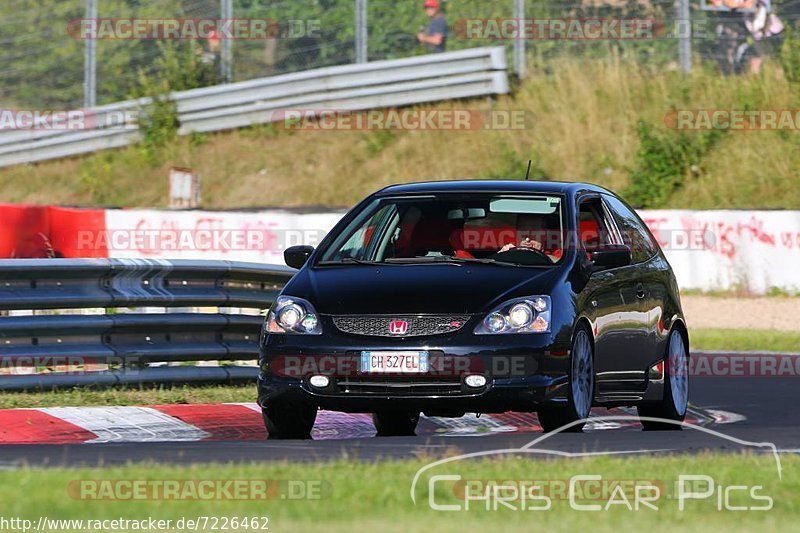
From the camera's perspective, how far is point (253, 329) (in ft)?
40.2

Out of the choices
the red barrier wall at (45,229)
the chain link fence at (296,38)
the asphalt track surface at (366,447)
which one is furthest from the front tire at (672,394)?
the chain link fence at (296,38)

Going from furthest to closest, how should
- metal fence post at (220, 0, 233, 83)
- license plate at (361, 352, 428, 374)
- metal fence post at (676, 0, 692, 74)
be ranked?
metal fence post at (220, 0, 233, 83) < metal fence post at (676, 0, 692, 74) < license plate at (361, 352, 428, 374)

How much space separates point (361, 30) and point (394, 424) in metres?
19.3

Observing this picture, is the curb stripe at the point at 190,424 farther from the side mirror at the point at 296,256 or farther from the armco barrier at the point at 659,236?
the armco barrier at the point at 659,236

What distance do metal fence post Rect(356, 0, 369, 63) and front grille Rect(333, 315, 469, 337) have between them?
2062cm

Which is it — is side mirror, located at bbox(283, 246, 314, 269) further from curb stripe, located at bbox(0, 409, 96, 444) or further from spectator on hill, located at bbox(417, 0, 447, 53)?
spectator on hill, located at bbox(417, 0, 447, 53)

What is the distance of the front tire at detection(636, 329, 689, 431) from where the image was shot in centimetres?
1050

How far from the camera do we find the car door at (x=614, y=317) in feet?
31.8

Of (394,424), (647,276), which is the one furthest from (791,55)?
(394,424)

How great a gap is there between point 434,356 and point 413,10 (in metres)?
21.2

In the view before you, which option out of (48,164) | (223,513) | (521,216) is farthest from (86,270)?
(48,164)

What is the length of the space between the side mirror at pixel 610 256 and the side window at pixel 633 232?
0.74 m

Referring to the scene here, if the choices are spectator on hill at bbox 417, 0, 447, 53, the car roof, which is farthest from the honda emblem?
spectator on hill at bbox 417, 0, 447, 53

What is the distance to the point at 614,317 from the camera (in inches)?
390
